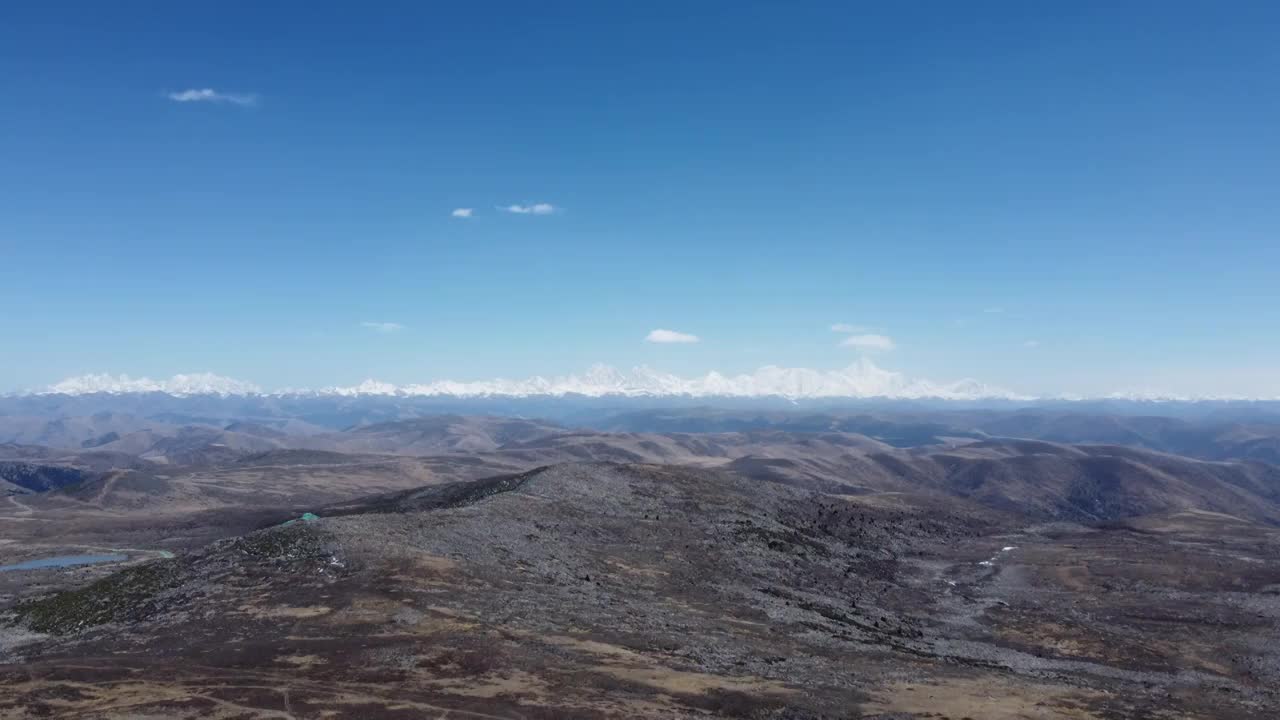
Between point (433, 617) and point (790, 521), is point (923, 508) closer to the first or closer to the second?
point (790, 521)

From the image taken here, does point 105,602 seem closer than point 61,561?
Yes

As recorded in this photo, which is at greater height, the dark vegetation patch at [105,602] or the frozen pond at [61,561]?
the dark vegetation patch at [105,602]

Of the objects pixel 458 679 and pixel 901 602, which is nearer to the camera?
pixel 458 679

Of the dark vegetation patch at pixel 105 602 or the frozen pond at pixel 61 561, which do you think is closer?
the dark vegetation patch at pixel 105 602

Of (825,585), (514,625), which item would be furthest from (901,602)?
(514,625)

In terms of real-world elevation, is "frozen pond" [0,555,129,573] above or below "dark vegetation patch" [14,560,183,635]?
below

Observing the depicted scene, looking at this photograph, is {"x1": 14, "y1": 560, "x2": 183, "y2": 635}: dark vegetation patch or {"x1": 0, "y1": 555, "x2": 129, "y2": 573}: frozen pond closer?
{"x1": 14, "y1": 560, "x2": 183, "y2": 635}: dark vegetation patch

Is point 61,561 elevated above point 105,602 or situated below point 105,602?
below

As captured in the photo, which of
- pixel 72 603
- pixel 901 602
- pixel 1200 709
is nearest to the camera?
pixel 1200 709
